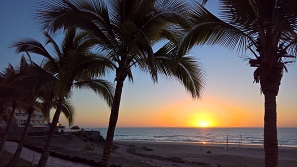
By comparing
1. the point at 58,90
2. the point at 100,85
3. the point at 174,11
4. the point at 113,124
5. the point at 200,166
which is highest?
the point at 174,11

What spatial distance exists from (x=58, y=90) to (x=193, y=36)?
150 inches

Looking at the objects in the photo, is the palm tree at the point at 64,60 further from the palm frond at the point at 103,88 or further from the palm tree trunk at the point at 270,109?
the palm tree trunk at the point at 270,109

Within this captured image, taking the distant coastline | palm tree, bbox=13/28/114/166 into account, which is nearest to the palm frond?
palm tree, bbox=13/28/114/166

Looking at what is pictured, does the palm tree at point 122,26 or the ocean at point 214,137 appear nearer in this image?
the palm tree at point 122,26

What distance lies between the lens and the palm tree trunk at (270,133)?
183 inches

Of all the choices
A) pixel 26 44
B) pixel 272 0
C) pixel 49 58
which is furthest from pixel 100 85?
pixel 272 0

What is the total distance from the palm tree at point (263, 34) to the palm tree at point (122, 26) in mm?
862

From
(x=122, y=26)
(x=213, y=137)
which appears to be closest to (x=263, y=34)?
(x=122, y=26)

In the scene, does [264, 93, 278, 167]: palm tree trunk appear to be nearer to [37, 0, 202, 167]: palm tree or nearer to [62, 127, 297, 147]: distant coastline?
[37, 0, 202, 167]: palm tree

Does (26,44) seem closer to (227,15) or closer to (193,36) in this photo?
(193,36)

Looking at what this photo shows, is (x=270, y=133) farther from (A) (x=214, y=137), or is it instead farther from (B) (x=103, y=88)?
(A) (x=214, y=137)

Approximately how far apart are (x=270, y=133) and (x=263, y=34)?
1.79m

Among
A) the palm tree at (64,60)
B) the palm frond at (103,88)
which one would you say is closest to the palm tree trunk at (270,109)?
the palm tree at (64,60)

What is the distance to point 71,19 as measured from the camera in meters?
7.17
